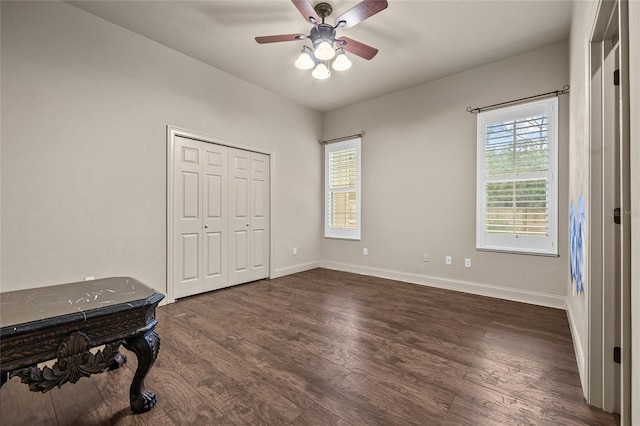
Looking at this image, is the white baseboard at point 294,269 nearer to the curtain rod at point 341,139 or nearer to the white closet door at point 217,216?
the white closet door at point 217,216

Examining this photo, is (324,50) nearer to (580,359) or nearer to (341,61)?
(341,61)

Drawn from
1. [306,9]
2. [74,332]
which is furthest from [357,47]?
[74,332]

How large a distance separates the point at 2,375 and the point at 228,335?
1516 mm

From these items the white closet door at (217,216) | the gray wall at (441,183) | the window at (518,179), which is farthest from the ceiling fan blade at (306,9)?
the window at (518,179)

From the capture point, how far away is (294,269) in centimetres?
502

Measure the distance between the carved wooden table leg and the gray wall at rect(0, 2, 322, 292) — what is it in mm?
1828

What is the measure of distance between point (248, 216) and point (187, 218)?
3.14 ft

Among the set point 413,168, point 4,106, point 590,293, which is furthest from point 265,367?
point 413,168

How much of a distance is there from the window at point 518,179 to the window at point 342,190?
198cm

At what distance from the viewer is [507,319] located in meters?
2.89

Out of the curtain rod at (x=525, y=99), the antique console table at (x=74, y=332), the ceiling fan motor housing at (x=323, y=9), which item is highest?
the ceiling fan motor housing at (x=323, y=9)

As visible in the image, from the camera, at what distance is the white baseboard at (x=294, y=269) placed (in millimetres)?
4742

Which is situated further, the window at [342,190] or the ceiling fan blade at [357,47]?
the window at [342,190]

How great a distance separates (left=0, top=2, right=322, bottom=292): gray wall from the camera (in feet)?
8.10
